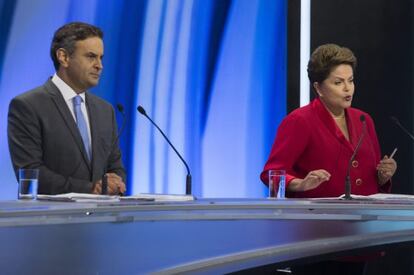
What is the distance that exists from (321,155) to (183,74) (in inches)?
62.4

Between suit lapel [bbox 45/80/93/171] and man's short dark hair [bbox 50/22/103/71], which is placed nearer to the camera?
suit lapel [bbox 45/80/93/171]

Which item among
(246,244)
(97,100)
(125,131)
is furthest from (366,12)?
(246,244)

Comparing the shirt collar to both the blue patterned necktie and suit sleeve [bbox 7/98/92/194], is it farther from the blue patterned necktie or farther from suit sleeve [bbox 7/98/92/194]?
suit sleeve [bbox 7/98/92/194]

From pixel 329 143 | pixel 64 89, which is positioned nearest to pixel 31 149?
pixel 64 89

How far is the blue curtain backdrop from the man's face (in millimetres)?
788

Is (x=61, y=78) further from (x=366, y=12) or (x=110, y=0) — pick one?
(x=366, y=12)

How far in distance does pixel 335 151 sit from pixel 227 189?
1.55 m

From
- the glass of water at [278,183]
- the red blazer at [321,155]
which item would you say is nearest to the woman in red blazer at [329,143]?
the red blazer at [321,155]

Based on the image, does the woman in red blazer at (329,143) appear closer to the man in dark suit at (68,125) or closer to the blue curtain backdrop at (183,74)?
the man in dark suit at (68,125)

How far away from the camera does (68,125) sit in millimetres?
2852

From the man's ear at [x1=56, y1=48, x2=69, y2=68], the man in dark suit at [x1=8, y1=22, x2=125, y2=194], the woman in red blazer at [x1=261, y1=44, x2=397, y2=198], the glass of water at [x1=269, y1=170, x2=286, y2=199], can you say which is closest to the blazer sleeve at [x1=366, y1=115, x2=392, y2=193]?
the woman in red blazer at [x1=261, y1=44, x2=397, y2=198]

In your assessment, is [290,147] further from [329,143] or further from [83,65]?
[83,65]

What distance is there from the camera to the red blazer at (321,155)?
9.25 feet

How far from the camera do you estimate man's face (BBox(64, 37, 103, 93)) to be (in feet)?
9.74
